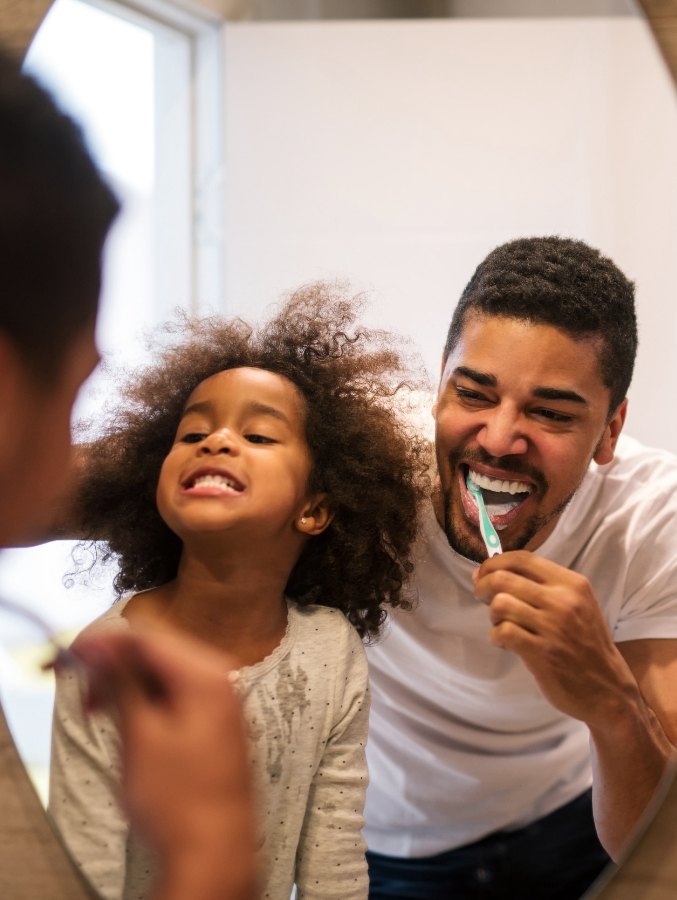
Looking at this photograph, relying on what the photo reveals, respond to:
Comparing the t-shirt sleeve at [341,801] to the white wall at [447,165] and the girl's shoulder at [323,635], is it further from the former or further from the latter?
the white wall at [447,165]

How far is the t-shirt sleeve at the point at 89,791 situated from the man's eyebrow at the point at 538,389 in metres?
0.31

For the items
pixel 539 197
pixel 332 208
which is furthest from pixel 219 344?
pixel 539 197

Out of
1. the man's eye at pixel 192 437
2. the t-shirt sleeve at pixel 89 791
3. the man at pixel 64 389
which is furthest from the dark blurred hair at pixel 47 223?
the t-shirt sleeve at pixel 89 791

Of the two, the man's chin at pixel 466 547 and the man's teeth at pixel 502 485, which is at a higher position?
the man's teeth at pixel 502 485

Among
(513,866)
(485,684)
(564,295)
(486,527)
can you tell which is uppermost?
(564,295)

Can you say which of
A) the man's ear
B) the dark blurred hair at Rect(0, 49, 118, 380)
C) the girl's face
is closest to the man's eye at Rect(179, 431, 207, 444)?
the girl's face

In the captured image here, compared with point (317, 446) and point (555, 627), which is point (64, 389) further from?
point (555, 627)

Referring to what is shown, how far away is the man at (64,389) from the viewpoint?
63 centimetres

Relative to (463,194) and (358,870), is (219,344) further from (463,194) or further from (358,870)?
(358,870)

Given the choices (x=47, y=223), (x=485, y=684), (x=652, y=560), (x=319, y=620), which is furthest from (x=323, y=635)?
(x=47, y=223)

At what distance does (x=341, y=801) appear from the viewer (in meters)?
0.62

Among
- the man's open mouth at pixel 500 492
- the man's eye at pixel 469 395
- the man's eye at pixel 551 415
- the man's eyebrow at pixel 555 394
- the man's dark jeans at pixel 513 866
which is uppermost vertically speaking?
the man's eyebrow at pixel 555 394

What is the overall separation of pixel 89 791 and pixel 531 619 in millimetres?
298

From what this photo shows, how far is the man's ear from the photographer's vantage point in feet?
2.06
